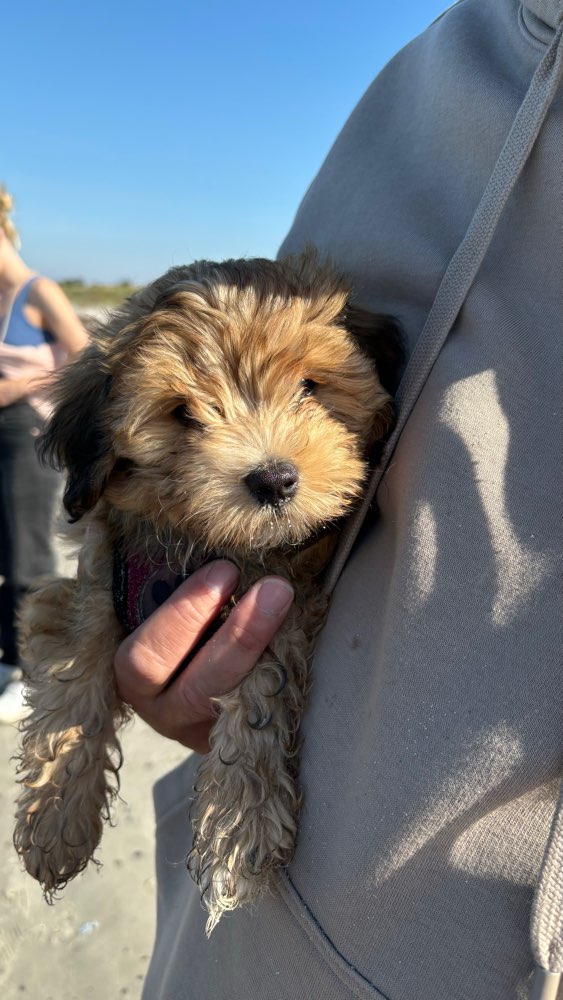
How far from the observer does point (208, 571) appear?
1.68m

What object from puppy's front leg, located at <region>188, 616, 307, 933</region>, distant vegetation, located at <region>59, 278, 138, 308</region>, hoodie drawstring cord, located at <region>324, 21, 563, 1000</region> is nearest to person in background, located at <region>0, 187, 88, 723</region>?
puppy's front leg, located at <region>188, 616, 307, 933</region>

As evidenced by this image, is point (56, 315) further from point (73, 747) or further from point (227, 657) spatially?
point (227, 657)

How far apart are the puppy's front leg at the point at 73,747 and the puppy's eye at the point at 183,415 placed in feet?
1.76

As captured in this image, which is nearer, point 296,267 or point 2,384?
point 296,267

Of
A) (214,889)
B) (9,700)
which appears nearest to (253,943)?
(214,889)

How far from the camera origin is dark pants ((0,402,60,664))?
16.5 ft

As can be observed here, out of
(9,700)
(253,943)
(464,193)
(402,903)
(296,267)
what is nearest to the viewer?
(402,903)

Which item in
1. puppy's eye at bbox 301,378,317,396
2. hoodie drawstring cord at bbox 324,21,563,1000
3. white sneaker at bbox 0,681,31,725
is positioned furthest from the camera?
white sneaker at bbox 0,681,31,725

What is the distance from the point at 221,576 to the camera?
5.50 ft

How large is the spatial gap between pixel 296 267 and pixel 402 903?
1.39 meters

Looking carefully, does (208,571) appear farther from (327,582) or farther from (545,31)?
(545,31)

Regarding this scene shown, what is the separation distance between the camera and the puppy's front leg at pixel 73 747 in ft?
6.03

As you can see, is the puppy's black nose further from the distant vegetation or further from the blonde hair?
the distant vegetation

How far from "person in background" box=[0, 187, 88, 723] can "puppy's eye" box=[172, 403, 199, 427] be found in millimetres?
3417
